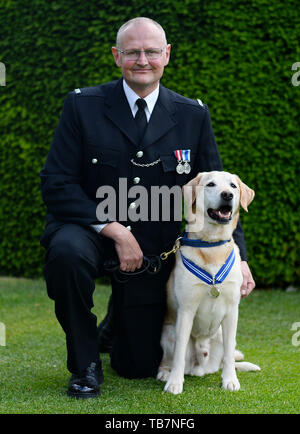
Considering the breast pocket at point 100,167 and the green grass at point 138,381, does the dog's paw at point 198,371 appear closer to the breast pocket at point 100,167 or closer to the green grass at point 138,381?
the green grass at point 138,381

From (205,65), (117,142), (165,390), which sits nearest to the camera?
(165,390)

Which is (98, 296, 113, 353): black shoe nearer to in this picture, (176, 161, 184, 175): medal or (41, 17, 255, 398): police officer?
(41, 17, 255, 398): police officer

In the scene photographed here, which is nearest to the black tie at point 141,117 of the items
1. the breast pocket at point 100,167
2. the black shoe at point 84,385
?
the breast pocket at point 100,167

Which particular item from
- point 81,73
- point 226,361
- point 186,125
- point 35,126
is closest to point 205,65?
point 81,73

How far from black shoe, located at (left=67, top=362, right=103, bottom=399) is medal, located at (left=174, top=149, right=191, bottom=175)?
107 cm

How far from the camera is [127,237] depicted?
2.96m

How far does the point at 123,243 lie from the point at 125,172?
41 cm

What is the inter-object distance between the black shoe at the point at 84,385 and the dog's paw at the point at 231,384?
0.59m

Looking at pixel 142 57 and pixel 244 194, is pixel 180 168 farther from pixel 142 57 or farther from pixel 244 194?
pixel 142 57

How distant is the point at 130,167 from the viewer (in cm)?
316

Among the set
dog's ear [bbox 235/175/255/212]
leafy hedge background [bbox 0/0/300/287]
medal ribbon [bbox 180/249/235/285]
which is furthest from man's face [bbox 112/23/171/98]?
leafy hedge background [bbox 0/0/300/287]

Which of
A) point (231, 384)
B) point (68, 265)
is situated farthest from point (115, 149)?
point (231, 384)

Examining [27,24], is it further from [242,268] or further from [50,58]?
[242,268]

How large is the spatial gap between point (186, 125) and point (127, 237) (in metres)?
0.72
